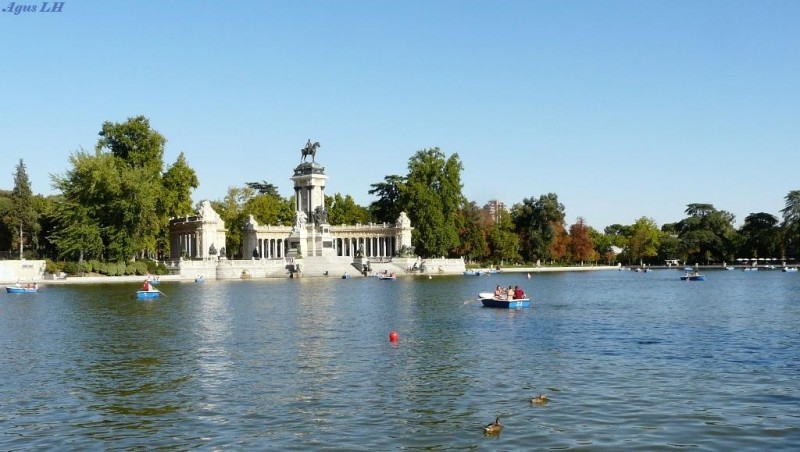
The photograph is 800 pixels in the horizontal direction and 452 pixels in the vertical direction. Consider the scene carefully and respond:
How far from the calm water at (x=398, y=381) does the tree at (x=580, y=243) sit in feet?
349

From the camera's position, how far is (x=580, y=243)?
146500 mm

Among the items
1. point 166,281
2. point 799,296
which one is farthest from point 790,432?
point 166,281

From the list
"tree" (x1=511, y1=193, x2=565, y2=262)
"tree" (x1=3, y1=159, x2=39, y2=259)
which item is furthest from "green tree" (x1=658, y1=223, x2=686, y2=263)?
"tree" (x1=3, y1=159, x2=39, y2=259)

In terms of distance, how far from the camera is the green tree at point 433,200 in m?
111

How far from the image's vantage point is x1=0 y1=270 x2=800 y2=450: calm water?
1577 centimetres

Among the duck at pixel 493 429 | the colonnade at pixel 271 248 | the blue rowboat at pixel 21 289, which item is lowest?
the duck at pixel 493 429

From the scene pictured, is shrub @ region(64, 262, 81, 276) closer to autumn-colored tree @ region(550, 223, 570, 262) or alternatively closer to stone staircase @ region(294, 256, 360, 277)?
stone staircase @ region(294, 256, 360, 277)

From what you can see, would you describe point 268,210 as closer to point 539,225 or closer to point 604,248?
point 539,225

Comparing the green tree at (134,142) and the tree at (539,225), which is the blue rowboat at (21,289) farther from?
the tree at (539,225)

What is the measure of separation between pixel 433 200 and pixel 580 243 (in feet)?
145

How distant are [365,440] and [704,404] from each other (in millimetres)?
7589

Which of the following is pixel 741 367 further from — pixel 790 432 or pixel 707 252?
pixel 707 252

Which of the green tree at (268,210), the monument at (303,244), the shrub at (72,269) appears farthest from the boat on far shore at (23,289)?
the green tree at (268,210)

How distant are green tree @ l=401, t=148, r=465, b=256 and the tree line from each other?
0.15m
